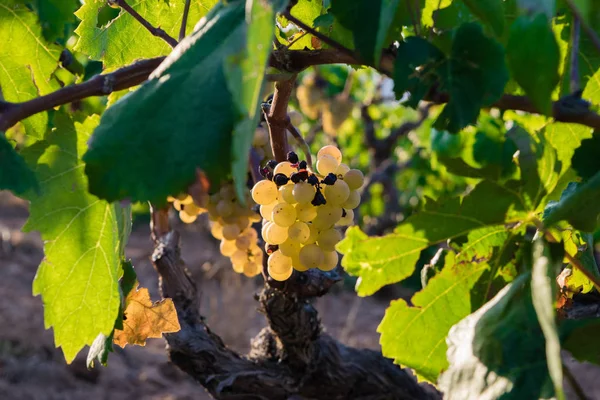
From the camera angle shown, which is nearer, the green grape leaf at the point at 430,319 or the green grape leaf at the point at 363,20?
the green grape leaf at the point at 363,20

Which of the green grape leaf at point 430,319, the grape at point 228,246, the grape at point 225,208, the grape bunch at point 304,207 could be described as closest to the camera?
the green grape leaf at point 430,319

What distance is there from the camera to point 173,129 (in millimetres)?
802

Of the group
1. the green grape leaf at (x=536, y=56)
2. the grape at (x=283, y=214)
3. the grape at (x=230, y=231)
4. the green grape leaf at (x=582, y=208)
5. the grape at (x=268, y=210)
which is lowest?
the grape at (x=230, y=231)

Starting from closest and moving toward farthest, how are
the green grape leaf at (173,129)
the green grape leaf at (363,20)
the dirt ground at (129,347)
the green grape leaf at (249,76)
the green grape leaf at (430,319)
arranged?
1. the green grape leaf at (249,76)
2. the green grape leaf at (173,129)
3. the green grape leaf at (363,20)
4. the green grape leaf at (430,319)
5. the dirt ground at (129,347)

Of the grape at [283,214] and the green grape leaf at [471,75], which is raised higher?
the green grape leaf at [471,75]

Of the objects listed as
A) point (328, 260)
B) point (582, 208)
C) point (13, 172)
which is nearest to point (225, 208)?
point (328, 260)

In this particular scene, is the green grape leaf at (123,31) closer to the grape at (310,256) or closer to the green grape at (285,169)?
the green grape at (285,169)

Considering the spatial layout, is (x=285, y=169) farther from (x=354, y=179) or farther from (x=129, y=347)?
(x=129, y=347)

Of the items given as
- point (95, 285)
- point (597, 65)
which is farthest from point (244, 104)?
point (597, 65)

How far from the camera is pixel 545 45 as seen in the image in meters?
0.74

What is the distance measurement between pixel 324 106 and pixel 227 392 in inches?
127

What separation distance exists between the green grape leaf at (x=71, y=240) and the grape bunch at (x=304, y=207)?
0.81ft

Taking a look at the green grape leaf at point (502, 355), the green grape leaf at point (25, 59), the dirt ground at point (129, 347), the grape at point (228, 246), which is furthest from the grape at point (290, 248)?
the dirt ground at point (129, 347)

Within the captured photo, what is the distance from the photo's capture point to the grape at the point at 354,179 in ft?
4.08
